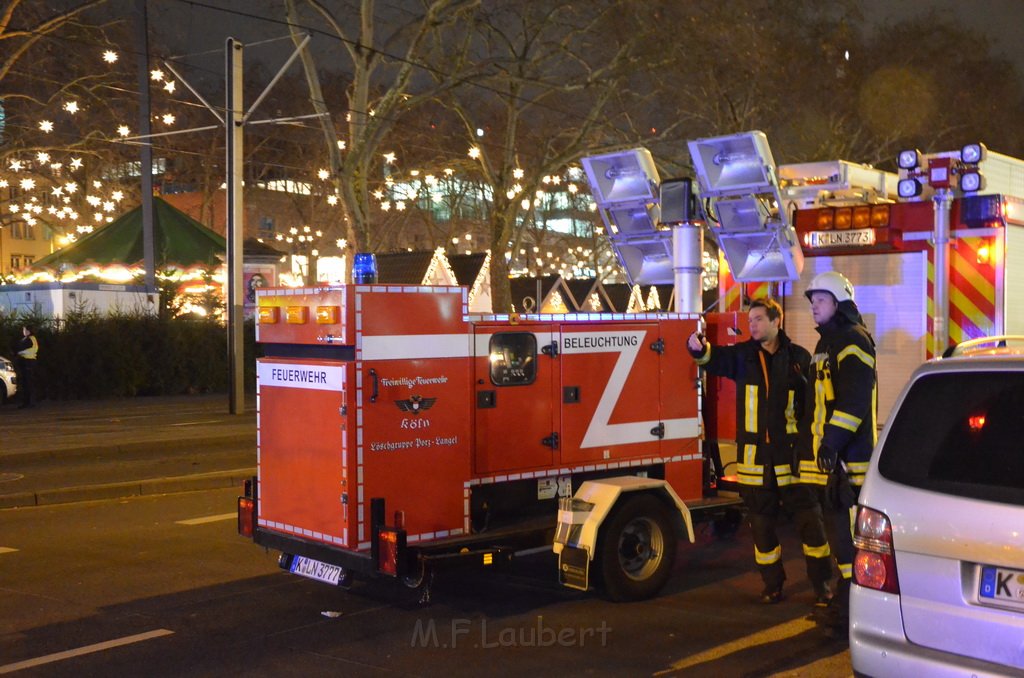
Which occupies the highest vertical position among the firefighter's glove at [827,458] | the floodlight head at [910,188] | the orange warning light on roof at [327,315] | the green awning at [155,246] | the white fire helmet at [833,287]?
the green awning at [155,246]

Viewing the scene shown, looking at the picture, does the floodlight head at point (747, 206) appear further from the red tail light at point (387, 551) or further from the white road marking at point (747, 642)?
the red tail light at point (387, 551)

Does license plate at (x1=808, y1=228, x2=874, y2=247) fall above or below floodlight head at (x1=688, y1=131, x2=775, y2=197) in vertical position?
below

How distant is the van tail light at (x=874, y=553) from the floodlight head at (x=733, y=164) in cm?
448

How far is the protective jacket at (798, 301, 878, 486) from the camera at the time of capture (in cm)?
616

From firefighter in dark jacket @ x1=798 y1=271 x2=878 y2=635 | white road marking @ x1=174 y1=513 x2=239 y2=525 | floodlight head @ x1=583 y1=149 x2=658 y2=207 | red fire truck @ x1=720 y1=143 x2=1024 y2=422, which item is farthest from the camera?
white road marking @ x1=174 y1=513 x2=239 y2=525

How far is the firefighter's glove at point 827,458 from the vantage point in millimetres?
6008

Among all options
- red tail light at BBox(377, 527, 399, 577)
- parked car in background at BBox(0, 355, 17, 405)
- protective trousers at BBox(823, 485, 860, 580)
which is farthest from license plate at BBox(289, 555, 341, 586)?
parked car in background at BBox(0, 355, 17, 405)

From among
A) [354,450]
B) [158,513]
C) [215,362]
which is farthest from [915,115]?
[354,450]

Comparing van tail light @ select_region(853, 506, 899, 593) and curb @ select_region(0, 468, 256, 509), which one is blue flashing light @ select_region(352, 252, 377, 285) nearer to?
van tail light @ select_region(853, 506, 899, 593)

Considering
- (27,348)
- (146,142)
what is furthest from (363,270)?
→ (27,348)

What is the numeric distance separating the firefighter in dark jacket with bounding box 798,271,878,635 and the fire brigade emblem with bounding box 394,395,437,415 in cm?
231

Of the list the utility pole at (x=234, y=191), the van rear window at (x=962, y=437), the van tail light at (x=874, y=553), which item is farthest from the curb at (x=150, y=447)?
the van rear window at (x=962, y=437)

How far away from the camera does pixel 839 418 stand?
6.12 meters

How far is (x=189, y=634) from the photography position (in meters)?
6.52
